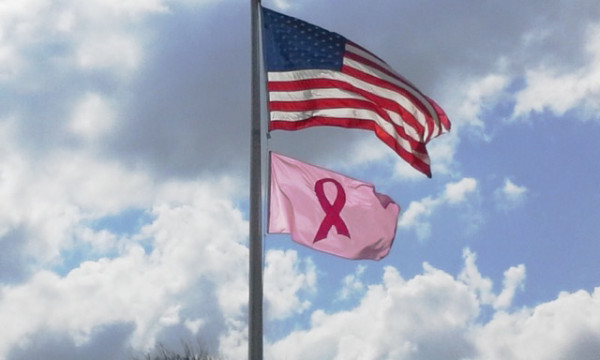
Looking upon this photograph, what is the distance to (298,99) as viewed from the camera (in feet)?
68.5

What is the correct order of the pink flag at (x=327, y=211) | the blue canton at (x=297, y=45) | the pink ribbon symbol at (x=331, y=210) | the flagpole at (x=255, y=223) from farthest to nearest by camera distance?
the blue canton at (x=297, y=45)
the pink ribbon symbol at (x=331, y=210)
the pink flag at (x=327, y=211)
the flagpole at (x=255, y=223)

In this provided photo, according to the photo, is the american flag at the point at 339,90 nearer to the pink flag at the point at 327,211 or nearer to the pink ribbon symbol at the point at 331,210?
the pink flag at the point at 327,211

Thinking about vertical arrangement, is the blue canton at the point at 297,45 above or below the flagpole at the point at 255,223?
above

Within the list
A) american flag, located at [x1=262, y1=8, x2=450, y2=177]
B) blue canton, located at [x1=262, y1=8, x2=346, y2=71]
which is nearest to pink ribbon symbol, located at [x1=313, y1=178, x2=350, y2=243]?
american flag, located at [x1=262, y1=8, x2=450, y2=177]

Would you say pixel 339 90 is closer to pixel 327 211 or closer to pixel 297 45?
pixel 297 45

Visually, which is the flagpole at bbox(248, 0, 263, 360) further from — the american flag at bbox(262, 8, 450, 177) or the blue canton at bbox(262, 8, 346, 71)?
the blue canton at bbox(262, 8, 346, 71)

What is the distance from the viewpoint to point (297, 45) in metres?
21.4

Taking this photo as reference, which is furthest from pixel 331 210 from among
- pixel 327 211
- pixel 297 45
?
pixel 297 45

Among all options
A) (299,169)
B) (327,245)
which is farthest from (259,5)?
(327,245)

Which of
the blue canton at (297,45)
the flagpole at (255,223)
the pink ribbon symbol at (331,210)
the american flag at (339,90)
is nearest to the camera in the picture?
the flagpole at (255,223)

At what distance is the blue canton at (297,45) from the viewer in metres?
21.2

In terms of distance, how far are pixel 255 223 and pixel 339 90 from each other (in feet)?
15.7

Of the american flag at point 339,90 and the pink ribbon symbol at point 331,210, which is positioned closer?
the pink ribbon symbol at point 331,210

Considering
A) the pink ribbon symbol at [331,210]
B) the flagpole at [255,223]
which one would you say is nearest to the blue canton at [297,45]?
the flagpole at [255,223]
